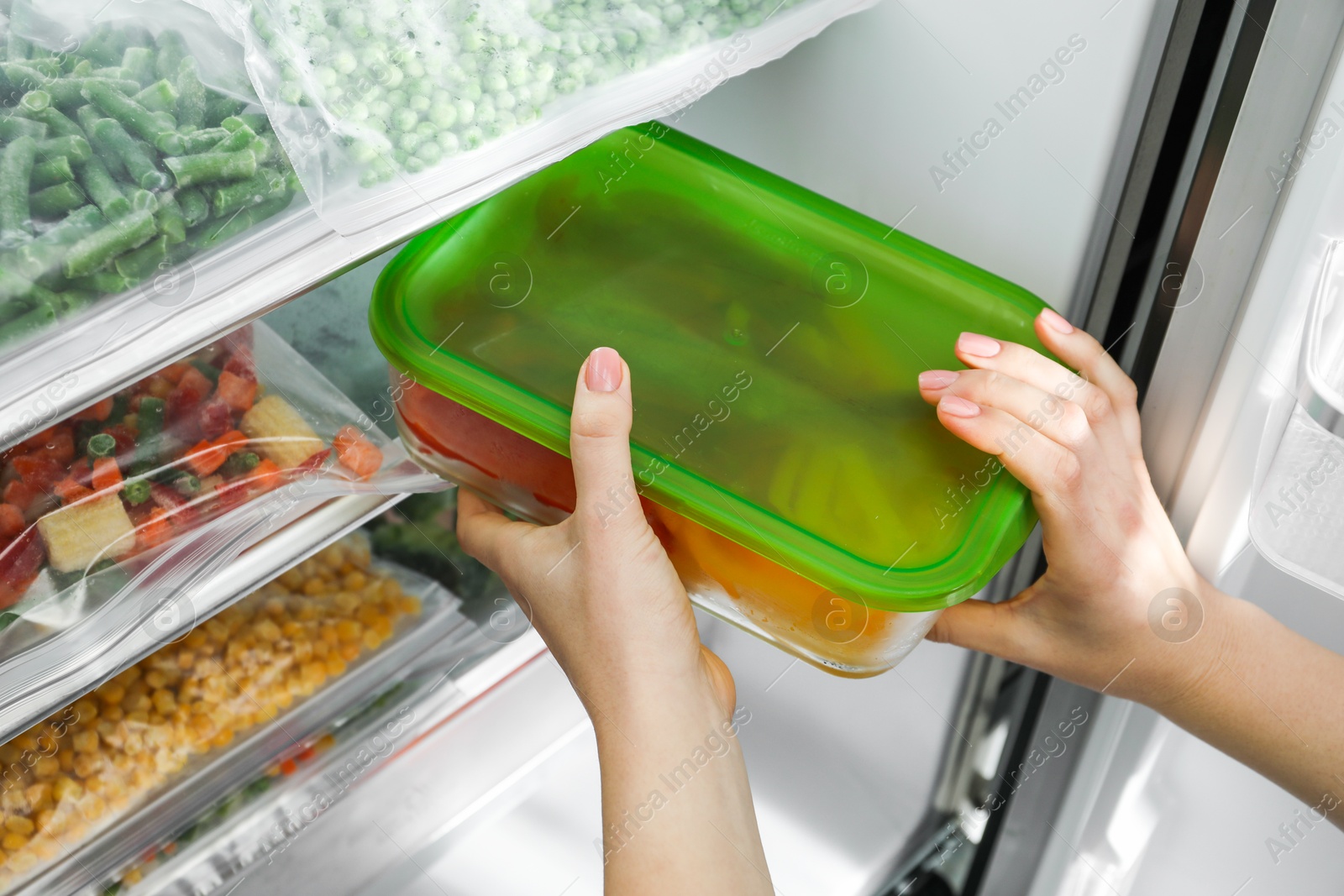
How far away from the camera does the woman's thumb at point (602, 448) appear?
2.10ft

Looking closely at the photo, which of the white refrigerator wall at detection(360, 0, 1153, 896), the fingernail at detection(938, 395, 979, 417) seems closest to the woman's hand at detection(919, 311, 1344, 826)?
the fingernail at detection(938, 395, 979, 417)

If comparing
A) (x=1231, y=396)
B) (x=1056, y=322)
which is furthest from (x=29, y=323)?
(x=1231, y=396)

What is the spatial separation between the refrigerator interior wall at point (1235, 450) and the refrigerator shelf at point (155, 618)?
649mm

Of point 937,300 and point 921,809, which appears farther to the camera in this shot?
point 921,809

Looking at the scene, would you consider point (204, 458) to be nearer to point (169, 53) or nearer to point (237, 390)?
point (237, 390)

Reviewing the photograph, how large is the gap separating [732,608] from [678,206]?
315 mm

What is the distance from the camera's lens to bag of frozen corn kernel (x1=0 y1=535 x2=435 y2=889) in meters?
0.92

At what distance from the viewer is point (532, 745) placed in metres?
1.15

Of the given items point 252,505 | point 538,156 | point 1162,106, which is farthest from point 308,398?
point 1162,106

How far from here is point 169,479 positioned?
74 cm

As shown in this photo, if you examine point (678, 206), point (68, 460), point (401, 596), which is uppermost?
point (678, 206)

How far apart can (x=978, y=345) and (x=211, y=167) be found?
1.60 feet

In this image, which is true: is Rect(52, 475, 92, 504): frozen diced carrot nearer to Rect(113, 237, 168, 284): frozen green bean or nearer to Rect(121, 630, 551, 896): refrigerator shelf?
Rect(113, 237, 168, 284): frozen green bean

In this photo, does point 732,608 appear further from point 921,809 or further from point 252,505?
point 921,809
